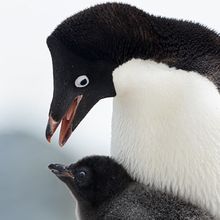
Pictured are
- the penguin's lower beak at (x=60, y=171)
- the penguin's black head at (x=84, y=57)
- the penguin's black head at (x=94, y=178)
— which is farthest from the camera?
the penguin's lower beak at (x=60, y=171)

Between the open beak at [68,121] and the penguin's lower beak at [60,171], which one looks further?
the penguin's lower beak at [60,171]

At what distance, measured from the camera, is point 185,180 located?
3.02 meters

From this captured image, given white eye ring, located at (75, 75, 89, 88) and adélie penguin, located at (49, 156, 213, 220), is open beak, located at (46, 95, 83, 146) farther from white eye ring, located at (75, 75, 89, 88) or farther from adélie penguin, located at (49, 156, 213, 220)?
adélie penguin, located at (49, 156, 213, 220)

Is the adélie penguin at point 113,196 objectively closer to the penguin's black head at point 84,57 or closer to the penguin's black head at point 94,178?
the penguin's black head at point 94,178

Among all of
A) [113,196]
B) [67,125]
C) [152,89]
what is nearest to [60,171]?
[113,196]

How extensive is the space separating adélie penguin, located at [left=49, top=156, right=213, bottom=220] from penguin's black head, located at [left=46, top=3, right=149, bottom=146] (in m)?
0.28

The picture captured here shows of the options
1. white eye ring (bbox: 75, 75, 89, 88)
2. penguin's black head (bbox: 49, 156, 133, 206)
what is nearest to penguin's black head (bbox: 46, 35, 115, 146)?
white eye ring (bbox: 75, 75, 89, 88)

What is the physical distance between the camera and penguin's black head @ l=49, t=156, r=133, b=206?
3170 millimetres

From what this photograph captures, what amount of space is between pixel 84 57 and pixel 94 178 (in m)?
0.49

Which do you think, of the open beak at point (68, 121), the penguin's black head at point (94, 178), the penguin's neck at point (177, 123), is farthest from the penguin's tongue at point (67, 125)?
the penguin's black head at point (94, 178)

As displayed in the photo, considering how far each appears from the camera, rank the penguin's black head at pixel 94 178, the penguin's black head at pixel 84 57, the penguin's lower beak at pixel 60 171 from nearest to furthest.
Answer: the penguin's black head at pixel 84 57, the penguin's black head at pixel 94 178, the penguin's lower beak at pixel 60 171

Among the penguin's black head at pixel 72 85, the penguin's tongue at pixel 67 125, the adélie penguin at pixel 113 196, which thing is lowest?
the adélie penguin at pixel 113 196

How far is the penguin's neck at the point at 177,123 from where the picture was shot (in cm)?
300

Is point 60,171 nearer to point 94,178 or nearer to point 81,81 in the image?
point 94,178
